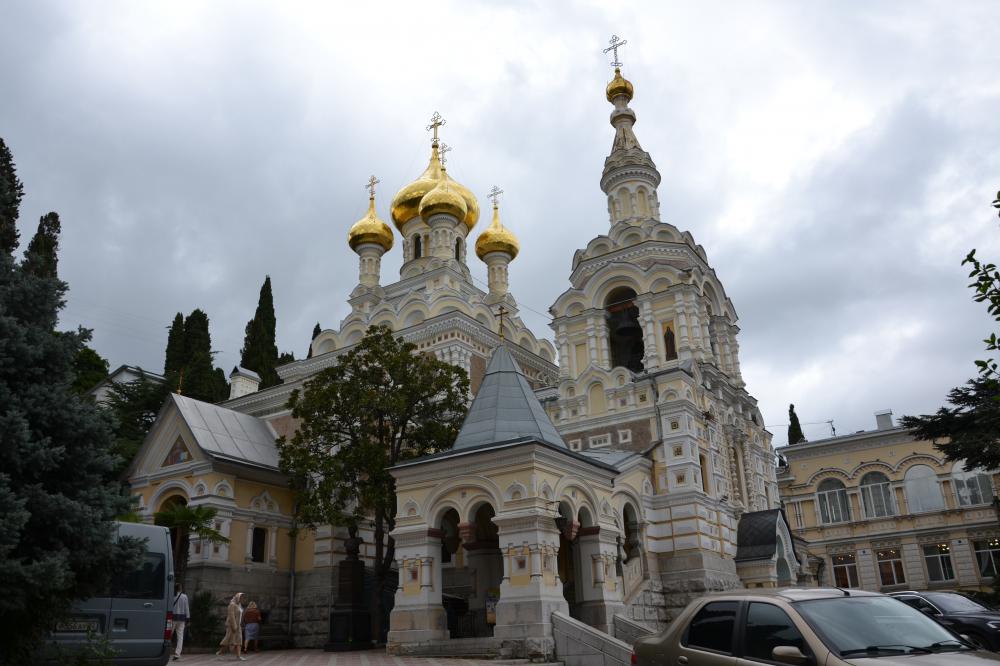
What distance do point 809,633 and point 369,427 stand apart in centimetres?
1483

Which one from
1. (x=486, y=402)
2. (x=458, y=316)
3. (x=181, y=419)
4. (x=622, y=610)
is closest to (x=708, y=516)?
(x=622, y=610)

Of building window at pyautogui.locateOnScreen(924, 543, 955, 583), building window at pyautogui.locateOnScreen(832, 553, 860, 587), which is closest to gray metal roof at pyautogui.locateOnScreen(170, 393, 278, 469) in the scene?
building window at pyautogui.locateOnScreen(832, 553, 860, 587)

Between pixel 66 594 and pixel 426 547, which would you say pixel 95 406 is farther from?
pixel 426 547

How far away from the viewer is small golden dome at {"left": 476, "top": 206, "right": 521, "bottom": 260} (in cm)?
3434

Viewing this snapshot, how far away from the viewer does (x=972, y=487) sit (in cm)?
3369

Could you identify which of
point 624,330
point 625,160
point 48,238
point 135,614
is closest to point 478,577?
point 135,614

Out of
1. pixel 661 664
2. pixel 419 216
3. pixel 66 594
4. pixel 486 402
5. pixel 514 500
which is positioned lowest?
pixel 661 664

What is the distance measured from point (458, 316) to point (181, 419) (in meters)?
9.20

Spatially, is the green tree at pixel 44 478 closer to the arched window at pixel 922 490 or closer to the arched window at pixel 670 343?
the arched window at pixel 670 343

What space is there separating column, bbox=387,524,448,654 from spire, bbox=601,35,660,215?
16.0 m

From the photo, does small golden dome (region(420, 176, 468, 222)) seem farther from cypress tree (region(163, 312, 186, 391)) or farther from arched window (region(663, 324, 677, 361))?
cypress tree (region(163, 312, 186, 391))

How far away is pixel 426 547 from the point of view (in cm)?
1491

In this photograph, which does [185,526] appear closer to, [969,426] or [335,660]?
[335,660]

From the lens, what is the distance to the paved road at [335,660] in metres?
13.0
